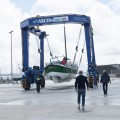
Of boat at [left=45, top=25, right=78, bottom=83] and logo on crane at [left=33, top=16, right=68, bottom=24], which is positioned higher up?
logo on crane at [left=33, top=16, right=68, bottom=24]

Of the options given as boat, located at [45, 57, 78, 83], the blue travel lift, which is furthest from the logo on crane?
boat, located at [45, 57, 78, 83]

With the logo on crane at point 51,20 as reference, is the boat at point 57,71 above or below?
below

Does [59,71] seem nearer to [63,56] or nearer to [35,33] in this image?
[63,56]

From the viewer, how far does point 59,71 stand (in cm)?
4059

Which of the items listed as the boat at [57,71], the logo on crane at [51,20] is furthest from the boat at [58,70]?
the logo on crane at [51,20]

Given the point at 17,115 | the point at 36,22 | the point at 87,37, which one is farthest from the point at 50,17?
the point at 17,115

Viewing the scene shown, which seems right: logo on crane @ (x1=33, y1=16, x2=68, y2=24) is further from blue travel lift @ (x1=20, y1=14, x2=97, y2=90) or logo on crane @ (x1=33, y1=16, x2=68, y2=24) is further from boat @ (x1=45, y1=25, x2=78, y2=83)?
boat @ (x1=45, y1=25, x2=78, y2=83)

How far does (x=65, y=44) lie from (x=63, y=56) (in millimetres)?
2514

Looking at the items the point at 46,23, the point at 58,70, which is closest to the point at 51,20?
the point at 46,23

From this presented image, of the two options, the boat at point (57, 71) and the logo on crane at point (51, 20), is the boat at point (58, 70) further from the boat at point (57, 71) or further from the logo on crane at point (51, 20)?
the logo on crane at point (51, 20)

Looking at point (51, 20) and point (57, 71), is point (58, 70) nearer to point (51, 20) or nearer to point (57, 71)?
point (57, 71)

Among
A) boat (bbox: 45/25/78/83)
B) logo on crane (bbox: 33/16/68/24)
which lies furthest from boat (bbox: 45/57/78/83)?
logo on crane (bbox: 33/16/68/24)

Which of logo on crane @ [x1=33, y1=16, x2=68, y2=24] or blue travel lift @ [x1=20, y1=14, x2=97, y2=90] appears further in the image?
logo on crane @ [x1=33, y1=16, x2=68, y2=24]

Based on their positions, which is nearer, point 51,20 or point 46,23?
point 51,20
